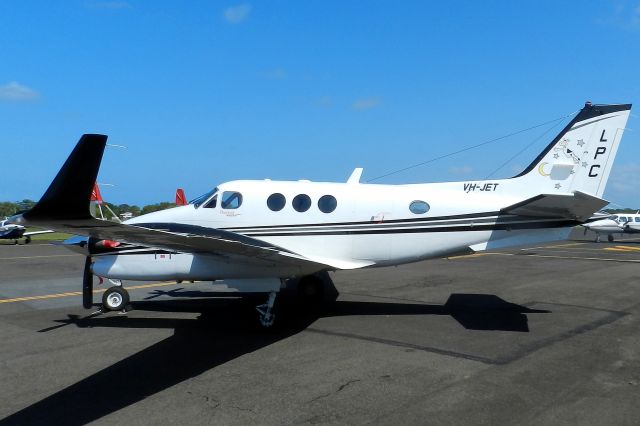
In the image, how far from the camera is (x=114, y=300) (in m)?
10.7

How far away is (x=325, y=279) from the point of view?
49.3 ft

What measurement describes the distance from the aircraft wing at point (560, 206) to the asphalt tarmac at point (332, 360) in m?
2.16

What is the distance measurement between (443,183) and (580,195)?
2869 millimetres

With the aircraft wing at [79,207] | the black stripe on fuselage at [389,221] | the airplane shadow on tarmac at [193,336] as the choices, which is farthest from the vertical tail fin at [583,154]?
the aircraft wing at [79,207]

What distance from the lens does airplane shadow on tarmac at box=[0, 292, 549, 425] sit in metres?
5.59

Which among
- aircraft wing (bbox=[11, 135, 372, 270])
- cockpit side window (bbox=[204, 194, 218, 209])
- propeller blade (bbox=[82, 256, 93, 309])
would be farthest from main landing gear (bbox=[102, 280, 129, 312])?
aircraft wing (bbox=[11, 135, 372, 270])

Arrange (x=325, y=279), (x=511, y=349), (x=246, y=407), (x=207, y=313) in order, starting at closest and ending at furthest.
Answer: (x=246, y=407), (x=511, y=349), (x=207, y=313), (x=325, y=279)

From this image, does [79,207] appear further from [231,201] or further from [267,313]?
[231,201]

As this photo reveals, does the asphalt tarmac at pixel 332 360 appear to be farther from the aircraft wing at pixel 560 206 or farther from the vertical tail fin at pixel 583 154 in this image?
the vertical tail fin at pixel 583 154

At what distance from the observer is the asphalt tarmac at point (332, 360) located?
17.5ft

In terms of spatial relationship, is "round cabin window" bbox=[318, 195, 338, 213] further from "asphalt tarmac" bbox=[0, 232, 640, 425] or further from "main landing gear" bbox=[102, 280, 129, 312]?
"main landing gear" bbox=[102, 280, 129, 312]

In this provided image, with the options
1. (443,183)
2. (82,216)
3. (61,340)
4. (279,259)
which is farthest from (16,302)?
(443,183)

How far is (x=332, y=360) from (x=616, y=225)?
3969cm

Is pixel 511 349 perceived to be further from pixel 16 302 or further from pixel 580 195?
pixel 16 302
